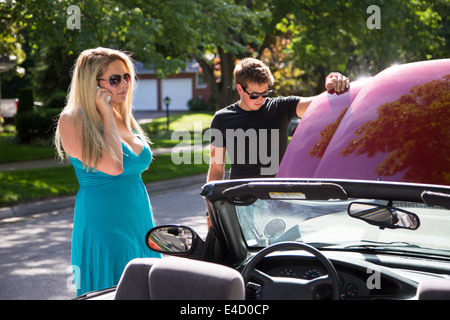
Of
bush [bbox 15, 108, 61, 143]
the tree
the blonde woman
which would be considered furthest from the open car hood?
bush [bbox 15, 108, 61, 143]

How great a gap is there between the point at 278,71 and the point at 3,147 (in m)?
16.4

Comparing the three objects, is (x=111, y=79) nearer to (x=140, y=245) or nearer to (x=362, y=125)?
(x=140, y=245)

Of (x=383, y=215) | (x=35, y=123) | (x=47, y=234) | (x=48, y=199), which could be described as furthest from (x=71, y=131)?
(x=35, y=123)

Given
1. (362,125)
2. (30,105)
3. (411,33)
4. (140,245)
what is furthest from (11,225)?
(30,105)

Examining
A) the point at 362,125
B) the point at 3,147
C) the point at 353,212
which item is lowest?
the point at 3,147

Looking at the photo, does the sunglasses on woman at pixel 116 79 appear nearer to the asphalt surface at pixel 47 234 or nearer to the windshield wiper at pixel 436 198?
the windshield wiper at pixel 436 198

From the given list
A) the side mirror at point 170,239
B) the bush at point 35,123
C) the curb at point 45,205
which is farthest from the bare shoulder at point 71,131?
the bush at point 35,123

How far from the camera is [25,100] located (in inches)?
1001

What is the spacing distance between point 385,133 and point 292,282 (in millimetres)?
715

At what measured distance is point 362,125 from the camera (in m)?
2.82

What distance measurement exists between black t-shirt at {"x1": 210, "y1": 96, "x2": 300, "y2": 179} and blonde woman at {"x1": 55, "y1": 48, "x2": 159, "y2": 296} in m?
1.25

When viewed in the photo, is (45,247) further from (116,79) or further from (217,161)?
(116,79)

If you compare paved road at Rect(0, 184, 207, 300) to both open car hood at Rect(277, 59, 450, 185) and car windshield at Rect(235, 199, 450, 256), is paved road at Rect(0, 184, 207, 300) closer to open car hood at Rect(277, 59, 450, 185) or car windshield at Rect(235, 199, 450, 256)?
car windshield at Rect(235, 199, 450, 256)

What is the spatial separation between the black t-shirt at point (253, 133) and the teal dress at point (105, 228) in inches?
50.7
